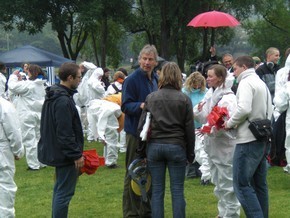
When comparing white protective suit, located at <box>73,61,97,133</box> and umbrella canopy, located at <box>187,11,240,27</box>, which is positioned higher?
umbrella canopy, located at <box>187,11,240,27</box>

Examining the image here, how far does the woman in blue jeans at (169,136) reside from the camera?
7035 mm

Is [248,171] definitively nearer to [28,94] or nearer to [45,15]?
[28,94]

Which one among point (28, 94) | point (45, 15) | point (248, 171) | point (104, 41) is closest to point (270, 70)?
point (28, 94)

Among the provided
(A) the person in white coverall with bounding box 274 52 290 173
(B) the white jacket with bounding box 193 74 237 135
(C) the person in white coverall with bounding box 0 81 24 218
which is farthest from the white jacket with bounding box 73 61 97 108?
(C) the person in white coverall with bounding box 0 81 24 218

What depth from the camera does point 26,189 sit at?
432 inches

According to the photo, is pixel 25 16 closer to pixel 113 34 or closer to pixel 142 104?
pixel 113 34

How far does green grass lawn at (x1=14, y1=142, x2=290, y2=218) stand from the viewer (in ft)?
29.4

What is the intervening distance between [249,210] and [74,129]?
206cm

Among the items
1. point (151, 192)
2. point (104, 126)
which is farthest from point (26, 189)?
point (151, 192)

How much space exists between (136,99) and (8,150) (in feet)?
5.39

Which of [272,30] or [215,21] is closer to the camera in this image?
[215,21]

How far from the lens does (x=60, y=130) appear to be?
22.4 ft

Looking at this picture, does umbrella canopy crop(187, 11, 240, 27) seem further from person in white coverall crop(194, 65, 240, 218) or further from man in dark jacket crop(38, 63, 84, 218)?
man in dark jacket crop(38, 63, 84, 218)

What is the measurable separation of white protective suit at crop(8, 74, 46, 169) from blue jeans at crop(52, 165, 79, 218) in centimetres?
583
